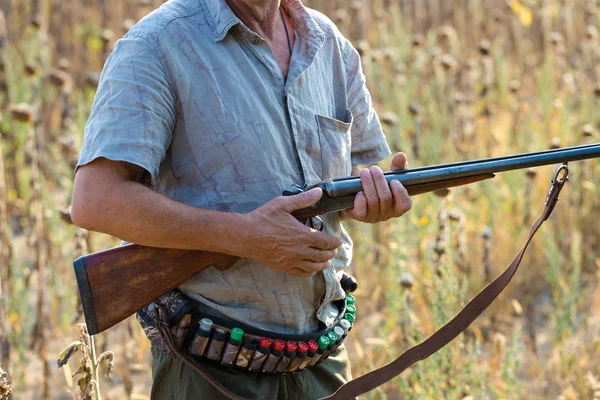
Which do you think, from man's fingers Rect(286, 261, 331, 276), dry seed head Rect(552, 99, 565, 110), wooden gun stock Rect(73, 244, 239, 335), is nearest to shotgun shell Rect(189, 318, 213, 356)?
wooden gun stock Rect(73, 244, 239, 335)

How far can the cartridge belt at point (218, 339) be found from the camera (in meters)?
2.03

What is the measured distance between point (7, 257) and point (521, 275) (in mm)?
2470

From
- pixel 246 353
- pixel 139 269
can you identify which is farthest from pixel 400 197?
pixel 139 269

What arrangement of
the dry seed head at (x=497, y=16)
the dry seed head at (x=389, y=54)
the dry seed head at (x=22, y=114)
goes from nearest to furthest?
the dry seed head at (x=22, y=114) → the dry seed head at (x=389, y=54) → the dry seed head at (x=497, y=16)

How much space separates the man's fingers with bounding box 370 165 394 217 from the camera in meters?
2.04

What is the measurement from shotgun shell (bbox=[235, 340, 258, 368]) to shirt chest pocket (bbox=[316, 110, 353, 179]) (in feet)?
1.42

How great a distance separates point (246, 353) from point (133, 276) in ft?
1.03

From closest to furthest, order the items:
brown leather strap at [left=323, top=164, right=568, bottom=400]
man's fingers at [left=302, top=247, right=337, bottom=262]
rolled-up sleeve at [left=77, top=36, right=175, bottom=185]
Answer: rolled-up sleeve at [left=77, top=36, right=175, bottom=185]
man's fingers at [left=302, top=247, right=337, bottom=262]
brown leather strap at [left=323, top=164, right=568, bottom=400]

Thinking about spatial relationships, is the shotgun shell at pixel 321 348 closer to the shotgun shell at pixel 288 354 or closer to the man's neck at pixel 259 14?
the shotgun shell at pixel 288 354

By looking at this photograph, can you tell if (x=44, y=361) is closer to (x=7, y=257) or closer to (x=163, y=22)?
(x=7, y=257)

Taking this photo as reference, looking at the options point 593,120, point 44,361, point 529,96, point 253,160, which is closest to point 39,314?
point 44,361

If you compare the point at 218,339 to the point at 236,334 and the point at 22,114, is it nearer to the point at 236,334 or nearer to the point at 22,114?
the point at 236,334

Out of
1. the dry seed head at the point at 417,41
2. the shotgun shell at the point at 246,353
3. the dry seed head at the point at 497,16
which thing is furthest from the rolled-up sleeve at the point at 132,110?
the dry seed head at the point at 497,16

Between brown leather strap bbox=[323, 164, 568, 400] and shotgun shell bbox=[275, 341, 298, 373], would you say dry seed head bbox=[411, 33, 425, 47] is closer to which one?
brown leather strap bbox=[323, 164, 568, 400]
